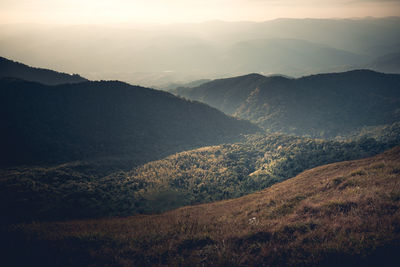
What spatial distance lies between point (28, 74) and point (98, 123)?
110 metres

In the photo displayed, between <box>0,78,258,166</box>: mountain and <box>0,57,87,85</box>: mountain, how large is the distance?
203 ft

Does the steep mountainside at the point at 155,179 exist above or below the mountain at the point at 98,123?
below

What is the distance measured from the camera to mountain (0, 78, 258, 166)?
98.7m

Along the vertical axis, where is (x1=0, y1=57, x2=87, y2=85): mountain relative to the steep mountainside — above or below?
above

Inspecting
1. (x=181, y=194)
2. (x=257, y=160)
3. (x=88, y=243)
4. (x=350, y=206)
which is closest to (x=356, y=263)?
(x=350, y=206)

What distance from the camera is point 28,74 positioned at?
183 meters

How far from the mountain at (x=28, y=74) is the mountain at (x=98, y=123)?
62.0m

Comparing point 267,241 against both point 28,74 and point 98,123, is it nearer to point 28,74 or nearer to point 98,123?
point 98,123

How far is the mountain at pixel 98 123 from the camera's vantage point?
9869cm

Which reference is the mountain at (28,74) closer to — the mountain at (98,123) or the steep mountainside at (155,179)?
the mountain at (98,123)

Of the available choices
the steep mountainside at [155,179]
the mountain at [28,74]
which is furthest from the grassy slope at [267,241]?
the mountain at [28,74]

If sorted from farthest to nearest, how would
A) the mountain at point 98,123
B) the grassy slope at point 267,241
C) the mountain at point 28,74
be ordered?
the mountain at point 28,74 < the mountain at point 98,123 < the grassy slope at point 267,241

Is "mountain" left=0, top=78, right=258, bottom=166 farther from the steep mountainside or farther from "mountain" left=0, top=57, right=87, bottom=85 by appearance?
"mountain" left=0, top=57, right=87, bottom=85

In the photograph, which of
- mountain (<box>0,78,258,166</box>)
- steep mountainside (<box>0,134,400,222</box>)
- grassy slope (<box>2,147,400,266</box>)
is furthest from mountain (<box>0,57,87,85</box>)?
grassy slope (<box>2,147,400,266</box>)
